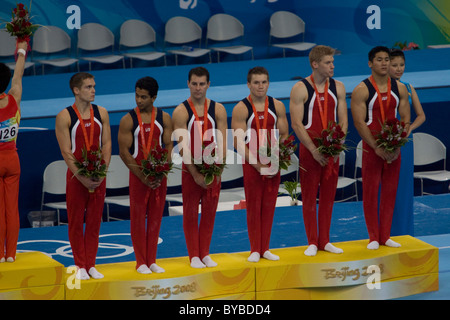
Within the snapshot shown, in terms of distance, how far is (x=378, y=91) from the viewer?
7.02 metres

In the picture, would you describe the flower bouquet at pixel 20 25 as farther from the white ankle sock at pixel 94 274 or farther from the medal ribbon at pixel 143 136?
the white ankle sock at pixel 94 274

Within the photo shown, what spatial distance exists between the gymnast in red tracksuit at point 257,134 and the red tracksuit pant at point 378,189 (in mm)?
877

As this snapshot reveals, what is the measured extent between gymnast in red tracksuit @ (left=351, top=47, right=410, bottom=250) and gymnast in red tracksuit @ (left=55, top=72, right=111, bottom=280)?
2.15m

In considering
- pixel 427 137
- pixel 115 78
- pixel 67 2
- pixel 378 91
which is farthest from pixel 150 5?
pixel 378 91

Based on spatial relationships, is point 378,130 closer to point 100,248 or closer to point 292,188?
point 292,188

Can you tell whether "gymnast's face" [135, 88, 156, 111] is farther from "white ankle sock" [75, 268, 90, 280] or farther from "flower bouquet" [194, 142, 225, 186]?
"white ankle sock" [75, 268, 90, 280]

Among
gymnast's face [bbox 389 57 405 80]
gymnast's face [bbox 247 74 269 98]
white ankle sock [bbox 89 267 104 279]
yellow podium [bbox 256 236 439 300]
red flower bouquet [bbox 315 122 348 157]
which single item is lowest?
yellow podium [bbox 256 236 439 300]

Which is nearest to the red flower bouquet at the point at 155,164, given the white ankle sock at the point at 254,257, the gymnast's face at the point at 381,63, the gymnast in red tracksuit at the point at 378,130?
the white ankle sock at the point at 254,257

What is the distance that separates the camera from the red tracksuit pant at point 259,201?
6.77 m

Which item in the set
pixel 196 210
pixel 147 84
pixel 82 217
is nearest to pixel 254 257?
pixel 196 210

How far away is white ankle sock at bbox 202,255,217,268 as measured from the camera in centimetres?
677

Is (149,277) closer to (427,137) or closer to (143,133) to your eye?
(143,133)

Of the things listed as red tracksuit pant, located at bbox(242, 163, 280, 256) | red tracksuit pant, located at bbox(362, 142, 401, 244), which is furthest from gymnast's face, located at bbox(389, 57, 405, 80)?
red tracksuit pant, located at bbox(242, 163, 280, 256)

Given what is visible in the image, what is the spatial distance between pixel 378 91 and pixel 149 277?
2418mm
